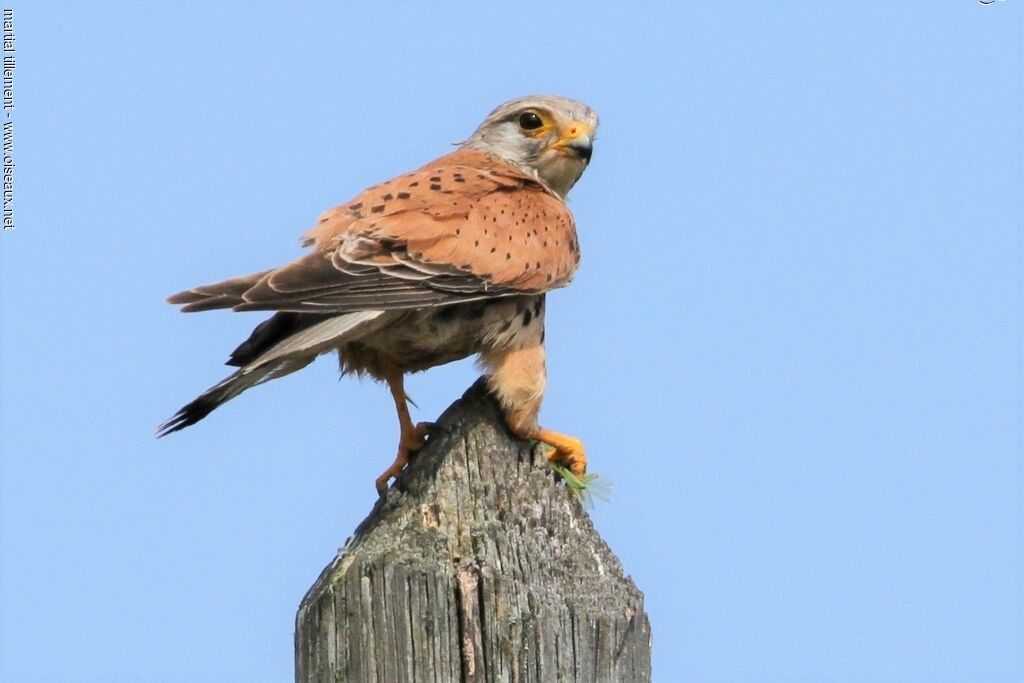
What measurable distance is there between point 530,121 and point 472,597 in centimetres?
298

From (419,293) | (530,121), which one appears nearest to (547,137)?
(530,121)

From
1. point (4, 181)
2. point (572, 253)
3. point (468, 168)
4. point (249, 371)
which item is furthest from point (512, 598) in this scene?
point (4, 181)

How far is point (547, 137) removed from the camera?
6.06 metres

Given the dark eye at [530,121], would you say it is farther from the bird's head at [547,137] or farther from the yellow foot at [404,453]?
the yellow foot at [404,453]

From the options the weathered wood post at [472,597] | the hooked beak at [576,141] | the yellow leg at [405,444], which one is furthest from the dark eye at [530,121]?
the weathered wood post at [472,597]

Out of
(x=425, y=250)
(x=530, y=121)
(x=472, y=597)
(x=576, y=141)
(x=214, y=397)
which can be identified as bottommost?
(x=472, y=597)

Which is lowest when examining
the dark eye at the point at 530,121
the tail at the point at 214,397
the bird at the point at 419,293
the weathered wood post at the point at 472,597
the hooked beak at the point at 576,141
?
the weathered wood post at the point at 472,597

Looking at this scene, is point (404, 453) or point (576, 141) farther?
point (576, 141)

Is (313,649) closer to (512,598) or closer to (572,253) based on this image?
(512,598)

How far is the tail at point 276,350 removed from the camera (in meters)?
4.25

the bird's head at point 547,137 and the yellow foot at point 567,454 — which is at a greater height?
the bird's head at point 547,137

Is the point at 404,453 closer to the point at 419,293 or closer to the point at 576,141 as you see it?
the point at 419,293

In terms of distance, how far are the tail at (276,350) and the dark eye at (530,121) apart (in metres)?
1.79

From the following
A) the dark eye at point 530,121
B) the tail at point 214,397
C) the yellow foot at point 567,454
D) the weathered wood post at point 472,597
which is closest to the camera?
the weathered wood post at point 472,597
